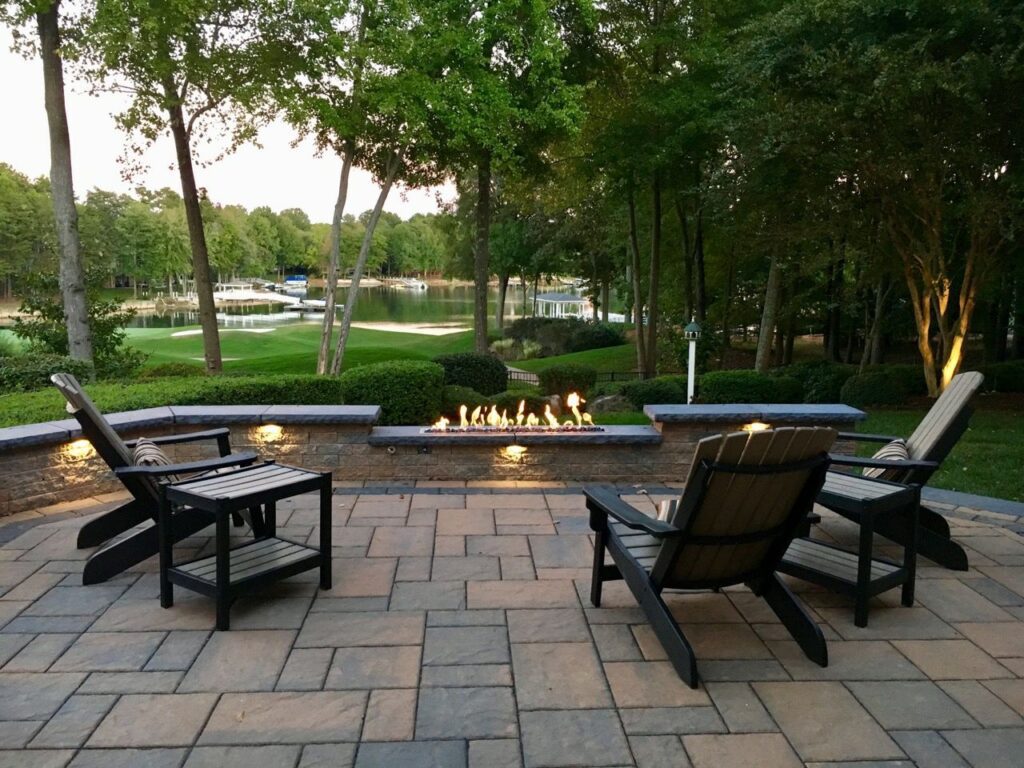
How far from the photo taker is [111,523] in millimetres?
3822

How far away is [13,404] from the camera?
5.75 meters

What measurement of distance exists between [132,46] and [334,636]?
35.2 ft

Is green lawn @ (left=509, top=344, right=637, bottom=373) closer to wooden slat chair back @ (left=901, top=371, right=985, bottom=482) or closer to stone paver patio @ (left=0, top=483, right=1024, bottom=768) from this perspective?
wooden slat chair back @ (left=901, top=371, right=985, bottom=482)

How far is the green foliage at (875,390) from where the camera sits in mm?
11828

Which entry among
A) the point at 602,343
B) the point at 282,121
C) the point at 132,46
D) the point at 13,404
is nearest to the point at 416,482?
the point at 13,404

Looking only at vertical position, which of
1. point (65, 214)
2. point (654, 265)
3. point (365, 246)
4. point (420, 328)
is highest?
point (65, 214)

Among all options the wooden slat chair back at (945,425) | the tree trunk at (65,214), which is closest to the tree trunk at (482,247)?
the tree trunk at (65,214)

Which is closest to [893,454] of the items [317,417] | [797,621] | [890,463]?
[890,463]

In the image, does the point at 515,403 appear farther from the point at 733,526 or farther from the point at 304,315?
the point at 304,315

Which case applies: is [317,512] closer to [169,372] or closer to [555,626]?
[555,626]

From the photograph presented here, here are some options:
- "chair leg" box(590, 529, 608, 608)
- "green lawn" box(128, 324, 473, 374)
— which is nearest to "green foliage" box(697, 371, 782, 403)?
"chair leg" box(590, 529, 608, 608)

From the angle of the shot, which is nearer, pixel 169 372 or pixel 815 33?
pixel 815 33

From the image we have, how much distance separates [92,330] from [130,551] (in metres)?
10.7

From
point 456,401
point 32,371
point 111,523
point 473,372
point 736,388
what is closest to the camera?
point 111,523
